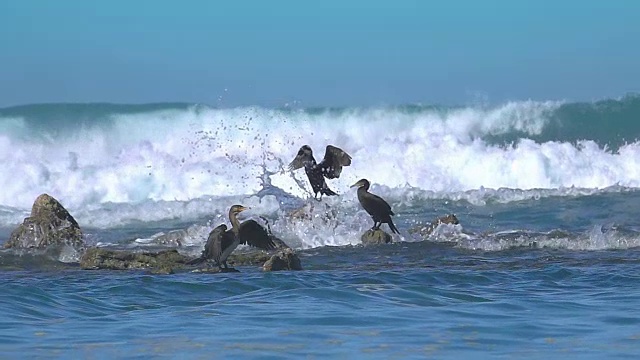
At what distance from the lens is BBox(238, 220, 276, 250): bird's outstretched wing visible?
14.1 meters

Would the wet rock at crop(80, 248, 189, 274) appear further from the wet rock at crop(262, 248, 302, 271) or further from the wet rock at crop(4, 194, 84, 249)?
the wet rock at crop(4, 194, 84, 249)

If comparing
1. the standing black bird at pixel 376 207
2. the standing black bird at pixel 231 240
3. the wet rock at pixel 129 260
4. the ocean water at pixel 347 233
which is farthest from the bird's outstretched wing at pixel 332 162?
the wet rock at pixel 129 260

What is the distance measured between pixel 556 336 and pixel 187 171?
71.6 feet

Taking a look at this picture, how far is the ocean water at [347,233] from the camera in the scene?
30.2 ft

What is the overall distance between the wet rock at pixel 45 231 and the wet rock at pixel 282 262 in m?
3.46

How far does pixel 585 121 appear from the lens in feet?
119

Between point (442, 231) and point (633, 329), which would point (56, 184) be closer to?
point (442, 231)

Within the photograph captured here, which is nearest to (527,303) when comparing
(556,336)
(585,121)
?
(556,336)

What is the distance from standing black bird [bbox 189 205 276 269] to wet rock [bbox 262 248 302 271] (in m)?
0.40

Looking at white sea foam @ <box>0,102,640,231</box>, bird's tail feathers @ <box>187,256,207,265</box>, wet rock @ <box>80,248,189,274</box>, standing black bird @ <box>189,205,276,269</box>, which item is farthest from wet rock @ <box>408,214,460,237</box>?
white sea foam @ <box>0,102,640,231</box>

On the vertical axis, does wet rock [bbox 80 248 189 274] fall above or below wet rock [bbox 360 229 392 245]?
below

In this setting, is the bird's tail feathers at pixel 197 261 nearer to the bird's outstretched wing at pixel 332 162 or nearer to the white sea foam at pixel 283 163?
the bird's outstretched wing at pixel 332 162

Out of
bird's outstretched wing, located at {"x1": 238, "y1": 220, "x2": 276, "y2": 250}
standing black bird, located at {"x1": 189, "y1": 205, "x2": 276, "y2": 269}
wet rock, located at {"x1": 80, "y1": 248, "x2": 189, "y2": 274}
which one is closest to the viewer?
standing black bird, located at {"x1": 189, "y1": 205, "x2": 276, "y2": 269}

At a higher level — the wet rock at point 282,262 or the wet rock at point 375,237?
the wet rock at point 375,237
